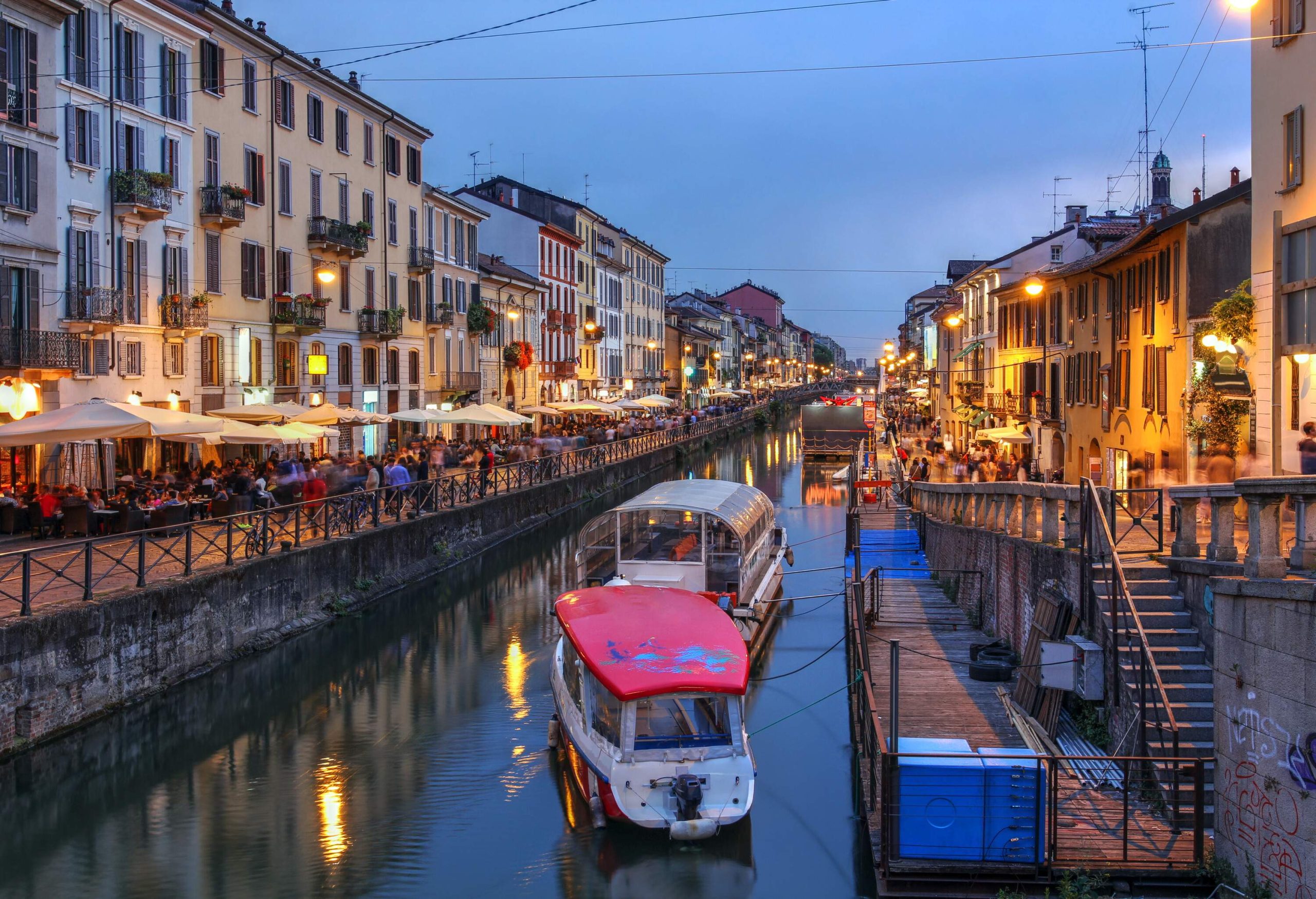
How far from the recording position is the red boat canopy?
41.5 feet

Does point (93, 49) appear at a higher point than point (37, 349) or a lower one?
higher

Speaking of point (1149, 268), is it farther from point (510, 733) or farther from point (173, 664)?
point (173, 664)

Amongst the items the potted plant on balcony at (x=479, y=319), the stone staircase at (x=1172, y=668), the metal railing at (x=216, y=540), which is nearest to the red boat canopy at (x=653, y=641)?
the stone staircase at (x=1172, y=668)

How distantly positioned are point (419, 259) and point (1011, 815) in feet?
137

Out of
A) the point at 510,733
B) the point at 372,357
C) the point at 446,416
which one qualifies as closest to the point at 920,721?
the point at 510,733

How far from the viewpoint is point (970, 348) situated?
5538cm

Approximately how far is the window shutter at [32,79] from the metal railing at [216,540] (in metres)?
9.50

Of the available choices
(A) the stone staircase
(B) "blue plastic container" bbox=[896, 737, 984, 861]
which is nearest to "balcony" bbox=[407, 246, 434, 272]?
(A) the stone staircase

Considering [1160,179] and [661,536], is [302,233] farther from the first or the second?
[1160,179]

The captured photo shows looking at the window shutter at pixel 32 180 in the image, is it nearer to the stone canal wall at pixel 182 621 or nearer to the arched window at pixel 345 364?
the stone canal wall at pixel 182 621

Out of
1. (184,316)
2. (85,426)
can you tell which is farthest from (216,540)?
(184,316)

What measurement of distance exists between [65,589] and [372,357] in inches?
1143

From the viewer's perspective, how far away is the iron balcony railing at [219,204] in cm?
3253

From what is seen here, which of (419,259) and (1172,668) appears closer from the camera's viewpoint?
(1172,668)
